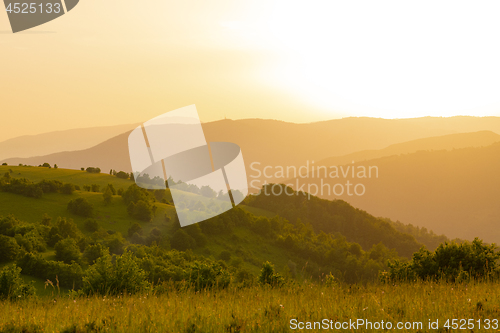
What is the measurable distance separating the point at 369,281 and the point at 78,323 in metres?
7.55

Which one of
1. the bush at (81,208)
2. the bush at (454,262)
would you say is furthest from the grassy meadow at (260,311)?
the bush at (81,208)

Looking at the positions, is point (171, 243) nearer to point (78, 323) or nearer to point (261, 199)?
point (261, 199)

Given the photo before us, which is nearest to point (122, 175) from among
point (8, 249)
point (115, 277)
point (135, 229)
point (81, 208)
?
point (81, 208)

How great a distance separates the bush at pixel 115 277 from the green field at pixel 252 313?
2859mm

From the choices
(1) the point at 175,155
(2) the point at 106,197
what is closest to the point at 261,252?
(2) the point at 106,197

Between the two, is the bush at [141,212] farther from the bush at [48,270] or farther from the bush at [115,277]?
the bush at [115,277]

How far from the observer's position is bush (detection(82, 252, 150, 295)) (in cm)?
1022

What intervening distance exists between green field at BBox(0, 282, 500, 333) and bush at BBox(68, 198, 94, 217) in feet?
295

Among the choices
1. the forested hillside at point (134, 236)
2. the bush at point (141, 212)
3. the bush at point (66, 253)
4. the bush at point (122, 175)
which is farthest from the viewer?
the bush at point (122, 175)

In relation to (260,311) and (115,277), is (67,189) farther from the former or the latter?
(260,311)

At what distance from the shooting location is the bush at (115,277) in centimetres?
1022

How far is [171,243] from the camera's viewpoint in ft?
293

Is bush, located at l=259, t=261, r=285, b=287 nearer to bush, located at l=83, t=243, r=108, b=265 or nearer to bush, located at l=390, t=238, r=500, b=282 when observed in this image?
bush, located at l=390, t=238, r=500, b=282

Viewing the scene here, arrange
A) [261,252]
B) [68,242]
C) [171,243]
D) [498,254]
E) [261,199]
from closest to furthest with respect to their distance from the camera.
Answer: [498,254] → [68,242] → [171,243] → [261,252] → [261,199]
